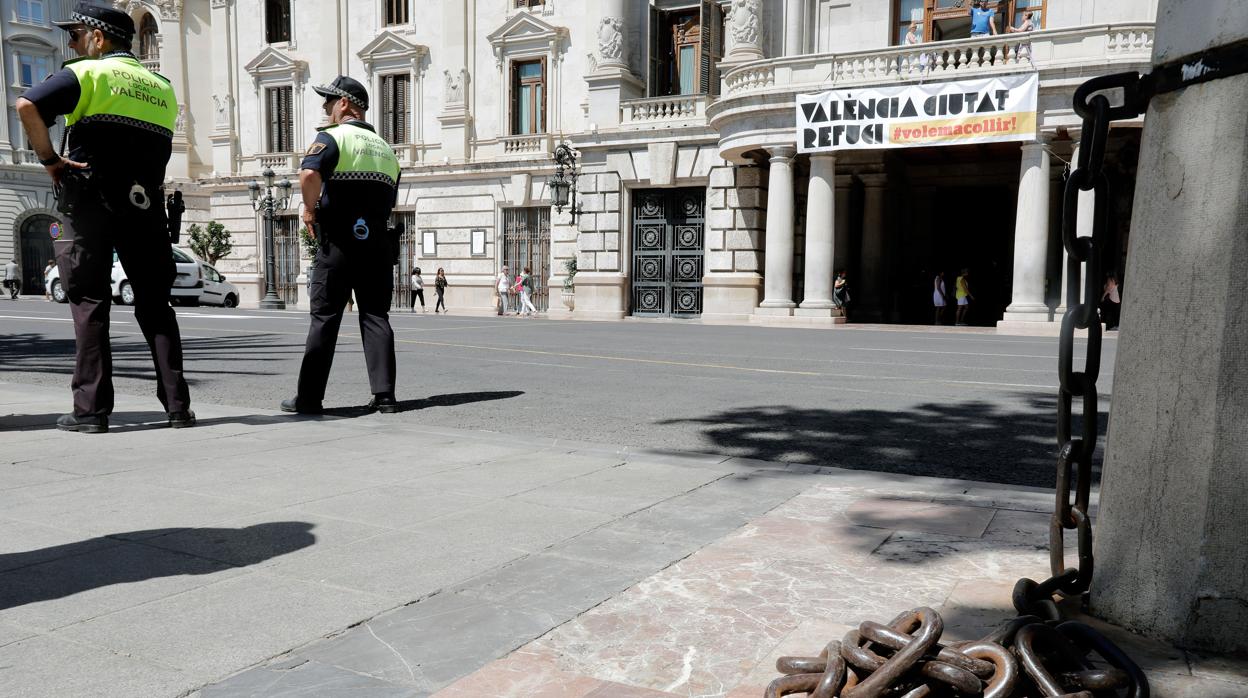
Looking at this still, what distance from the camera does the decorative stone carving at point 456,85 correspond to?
2973 cm

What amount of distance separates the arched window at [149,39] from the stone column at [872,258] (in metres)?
27.1

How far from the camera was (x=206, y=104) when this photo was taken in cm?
3581

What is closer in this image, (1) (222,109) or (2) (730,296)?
(2) (730,296)

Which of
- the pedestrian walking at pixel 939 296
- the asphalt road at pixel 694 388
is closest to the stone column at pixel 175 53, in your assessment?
the asphalt road at pixel 694 388

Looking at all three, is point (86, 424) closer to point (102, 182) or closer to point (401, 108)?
point (102, 182)

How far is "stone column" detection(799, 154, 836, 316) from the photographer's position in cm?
2109

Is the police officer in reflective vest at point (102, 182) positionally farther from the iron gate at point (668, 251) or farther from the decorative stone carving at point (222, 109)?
the decorative stone carving at point (222, 109)

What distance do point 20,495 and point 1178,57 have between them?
153 inches

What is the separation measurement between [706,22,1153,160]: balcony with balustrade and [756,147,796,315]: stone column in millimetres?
737

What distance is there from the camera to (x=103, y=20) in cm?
515

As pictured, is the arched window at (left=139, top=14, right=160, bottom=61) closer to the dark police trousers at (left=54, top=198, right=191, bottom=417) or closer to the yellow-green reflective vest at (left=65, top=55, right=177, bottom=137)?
the yellow-green reflective vest at (left=65, top=55, right=177, bottom=137)

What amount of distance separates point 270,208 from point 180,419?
1096 inches

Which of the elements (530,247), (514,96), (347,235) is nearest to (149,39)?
(514,96)

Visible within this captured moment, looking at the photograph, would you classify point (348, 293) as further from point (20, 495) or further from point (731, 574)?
point (731, 574)
